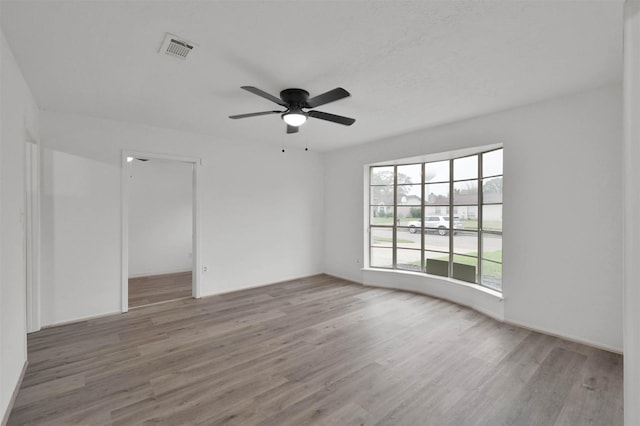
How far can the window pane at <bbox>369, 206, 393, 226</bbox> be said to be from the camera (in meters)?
5.60

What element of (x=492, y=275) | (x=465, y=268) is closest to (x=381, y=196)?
(x=465, y=268)

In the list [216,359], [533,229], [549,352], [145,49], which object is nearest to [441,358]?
[549,352]

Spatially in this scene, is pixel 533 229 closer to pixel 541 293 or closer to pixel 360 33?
pixel 541 293

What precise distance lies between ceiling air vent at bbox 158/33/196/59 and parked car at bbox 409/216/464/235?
14.1ft

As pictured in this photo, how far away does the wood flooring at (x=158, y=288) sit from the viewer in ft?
15.5

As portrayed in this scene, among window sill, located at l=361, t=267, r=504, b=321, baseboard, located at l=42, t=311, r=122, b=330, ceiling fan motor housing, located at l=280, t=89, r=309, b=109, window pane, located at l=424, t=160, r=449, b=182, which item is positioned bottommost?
baseboard, located at l=42, t=311, r=122, b=330

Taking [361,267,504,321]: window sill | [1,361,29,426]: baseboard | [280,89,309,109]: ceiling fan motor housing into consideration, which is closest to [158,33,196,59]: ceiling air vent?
[280,89,309,109]: ceiling fan motor housing

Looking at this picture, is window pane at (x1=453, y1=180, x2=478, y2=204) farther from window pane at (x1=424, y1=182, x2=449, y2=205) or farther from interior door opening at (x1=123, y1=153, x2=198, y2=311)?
interior door opening at (x1=123, y1=153, x2=198, y2=311)

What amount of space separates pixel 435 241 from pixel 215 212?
3859 millimetres

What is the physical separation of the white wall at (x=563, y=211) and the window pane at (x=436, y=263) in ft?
2.39

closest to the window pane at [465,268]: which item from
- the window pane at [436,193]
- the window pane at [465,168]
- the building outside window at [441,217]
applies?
the building outside window at [441,217]

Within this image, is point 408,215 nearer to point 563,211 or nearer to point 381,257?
point 381,257

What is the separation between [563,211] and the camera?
3.28 metres

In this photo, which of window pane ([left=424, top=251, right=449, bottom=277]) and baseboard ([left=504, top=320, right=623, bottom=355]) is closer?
baseboard ([left=504, top=320, right=623, bottom=355])
